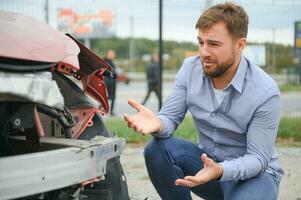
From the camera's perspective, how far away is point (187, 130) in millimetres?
7625

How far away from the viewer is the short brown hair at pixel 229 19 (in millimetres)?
3111

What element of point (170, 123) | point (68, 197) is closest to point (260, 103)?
point (170, 123)

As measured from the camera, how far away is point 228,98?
3.27m

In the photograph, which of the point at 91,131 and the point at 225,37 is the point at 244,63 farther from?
the point at 91,131

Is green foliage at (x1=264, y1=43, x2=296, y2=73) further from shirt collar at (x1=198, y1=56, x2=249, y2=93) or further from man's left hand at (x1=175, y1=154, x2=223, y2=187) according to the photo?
man's left hand at (x1=175, y1=154, x2=223, y2=187)

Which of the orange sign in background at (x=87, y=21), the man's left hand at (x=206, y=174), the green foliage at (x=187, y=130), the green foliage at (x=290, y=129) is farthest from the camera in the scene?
the green foliage at (x=290, y=129)

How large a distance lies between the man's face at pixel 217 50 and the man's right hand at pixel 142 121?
41 cm

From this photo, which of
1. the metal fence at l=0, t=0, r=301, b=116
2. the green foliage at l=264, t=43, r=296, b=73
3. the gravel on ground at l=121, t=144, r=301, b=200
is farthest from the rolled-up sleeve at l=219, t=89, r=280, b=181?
the green foliage at l=264, t=43, r=296, b=73

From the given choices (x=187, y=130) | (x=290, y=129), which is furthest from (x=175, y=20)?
(x=290, y=129)

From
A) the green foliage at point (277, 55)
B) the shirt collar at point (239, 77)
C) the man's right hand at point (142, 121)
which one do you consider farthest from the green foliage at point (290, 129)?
the man's right hand at point (142, 121)

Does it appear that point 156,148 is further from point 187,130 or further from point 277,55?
point 277,55

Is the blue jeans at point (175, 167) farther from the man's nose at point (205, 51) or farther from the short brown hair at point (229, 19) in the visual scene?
Result: the short brown hair at point (229, 19)

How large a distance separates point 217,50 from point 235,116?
40 centimetres

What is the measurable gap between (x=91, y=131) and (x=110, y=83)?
950cm
